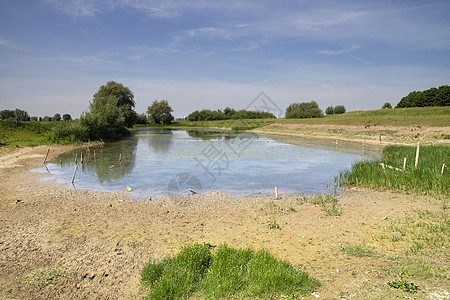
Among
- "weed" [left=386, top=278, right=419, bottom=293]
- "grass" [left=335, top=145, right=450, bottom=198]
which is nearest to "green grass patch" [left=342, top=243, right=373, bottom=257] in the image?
"weed" [left=386, top=278, right=419, bottom=293]

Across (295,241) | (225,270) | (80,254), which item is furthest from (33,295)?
(295,241)

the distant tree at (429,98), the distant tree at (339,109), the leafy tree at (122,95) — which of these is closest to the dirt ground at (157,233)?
the leafy tree at (122,95)

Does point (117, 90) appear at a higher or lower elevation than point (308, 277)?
higher

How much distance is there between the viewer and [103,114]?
5081 cm

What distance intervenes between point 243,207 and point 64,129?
40217 mm

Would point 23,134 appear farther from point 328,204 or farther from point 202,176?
point 328,204

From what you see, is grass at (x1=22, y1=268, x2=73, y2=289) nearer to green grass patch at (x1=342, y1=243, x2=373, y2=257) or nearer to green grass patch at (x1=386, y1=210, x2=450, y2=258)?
green grass patch at (x1=342, y1=243, x2=373, y2=257)

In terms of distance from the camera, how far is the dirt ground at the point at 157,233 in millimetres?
6078

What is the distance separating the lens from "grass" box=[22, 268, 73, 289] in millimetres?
6034

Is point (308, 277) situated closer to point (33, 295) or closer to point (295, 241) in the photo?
point (295, 241)

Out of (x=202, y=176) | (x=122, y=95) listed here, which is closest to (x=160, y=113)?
(x=122, y=95)

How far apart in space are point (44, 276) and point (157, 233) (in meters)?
3.30

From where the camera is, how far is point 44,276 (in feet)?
20.5

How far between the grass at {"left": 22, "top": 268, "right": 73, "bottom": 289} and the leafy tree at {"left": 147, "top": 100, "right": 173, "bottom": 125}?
135512mm
